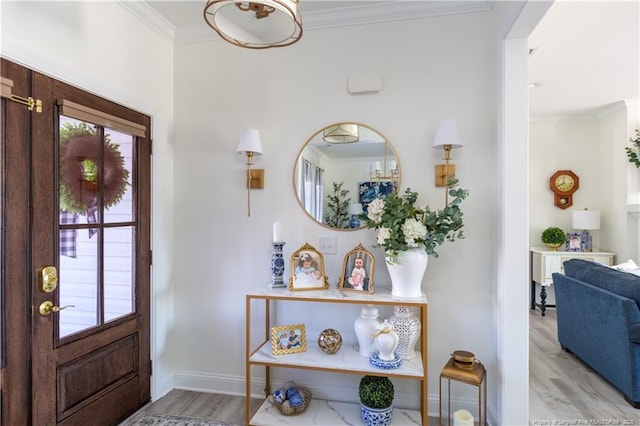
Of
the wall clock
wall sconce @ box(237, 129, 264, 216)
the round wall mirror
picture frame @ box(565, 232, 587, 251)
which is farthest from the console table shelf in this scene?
the wall clock

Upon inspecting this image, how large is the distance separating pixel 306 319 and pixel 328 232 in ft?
2.04

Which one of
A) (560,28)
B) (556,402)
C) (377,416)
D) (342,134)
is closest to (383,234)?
Answer: (342,134)

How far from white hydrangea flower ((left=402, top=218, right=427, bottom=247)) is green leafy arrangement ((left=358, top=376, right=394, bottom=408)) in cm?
83

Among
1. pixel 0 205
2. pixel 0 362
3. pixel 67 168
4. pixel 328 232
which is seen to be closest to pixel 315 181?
pixel 328 232

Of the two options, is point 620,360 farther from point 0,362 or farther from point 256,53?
point 0,362

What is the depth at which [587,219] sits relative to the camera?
191 inches

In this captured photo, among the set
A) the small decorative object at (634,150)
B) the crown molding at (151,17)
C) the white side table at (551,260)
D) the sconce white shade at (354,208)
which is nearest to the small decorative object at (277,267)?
the sconce white shade at (354,208)

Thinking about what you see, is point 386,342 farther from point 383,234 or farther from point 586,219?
point 586,219

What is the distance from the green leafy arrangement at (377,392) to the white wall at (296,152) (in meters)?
0.35

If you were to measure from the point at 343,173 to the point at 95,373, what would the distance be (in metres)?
1.91

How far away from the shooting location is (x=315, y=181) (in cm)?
256

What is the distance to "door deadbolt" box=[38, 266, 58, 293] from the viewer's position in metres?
1.78

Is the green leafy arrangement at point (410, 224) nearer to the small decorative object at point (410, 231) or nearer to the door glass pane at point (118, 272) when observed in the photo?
the small decorative object at point (410, 231)

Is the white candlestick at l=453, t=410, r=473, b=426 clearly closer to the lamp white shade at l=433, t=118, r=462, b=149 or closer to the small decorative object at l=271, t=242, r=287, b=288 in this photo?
the small decorative object at l=271, t=242, r=287, b=288
